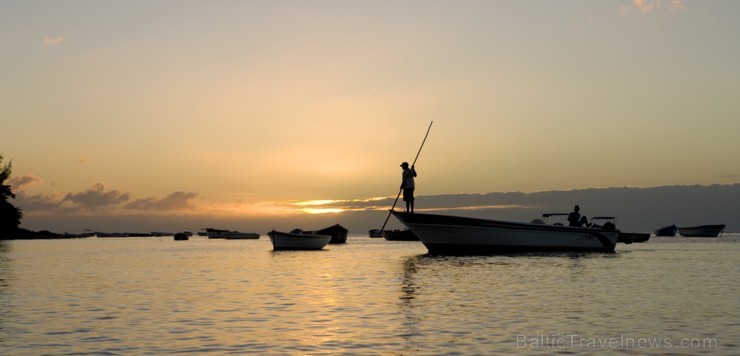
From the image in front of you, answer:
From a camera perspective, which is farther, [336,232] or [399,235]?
[399,235]

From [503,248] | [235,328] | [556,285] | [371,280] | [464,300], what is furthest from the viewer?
[503,248]

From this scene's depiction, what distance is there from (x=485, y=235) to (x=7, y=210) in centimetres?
11568

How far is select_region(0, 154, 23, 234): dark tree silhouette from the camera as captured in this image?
437 ft

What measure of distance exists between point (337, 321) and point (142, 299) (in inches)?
389

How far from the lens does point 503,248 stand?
51844mm

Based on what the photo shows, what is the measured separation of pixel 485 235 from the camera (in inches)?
1996

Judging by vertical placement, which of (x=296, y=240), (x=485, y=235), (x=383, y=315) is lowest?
(x=383, y=315)

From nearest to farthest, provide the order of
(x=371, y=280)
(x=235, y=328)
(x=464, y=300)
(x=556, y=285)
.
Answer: (x=235, y=328) < (x=464, y=300) < (x=556, y=285) < (x=371, y=280)

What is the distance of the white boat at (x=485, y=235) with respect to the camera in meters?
49.3

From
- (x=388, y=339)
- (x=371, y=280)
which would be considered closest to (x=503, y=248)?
(x=371, y=280)

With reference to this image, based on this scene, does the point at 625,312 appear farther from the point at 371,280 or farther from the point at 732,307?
the point at 371,280

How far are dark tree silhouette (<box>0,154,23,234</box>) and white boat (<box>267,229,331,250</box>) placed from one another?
7750 centimetres

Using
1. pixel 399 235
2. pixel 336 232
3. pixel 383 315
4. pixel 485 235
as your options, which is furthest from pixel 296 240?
pixel 399 235

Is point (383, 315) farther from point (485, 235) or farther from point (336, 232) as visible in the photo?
point (336, 232)
